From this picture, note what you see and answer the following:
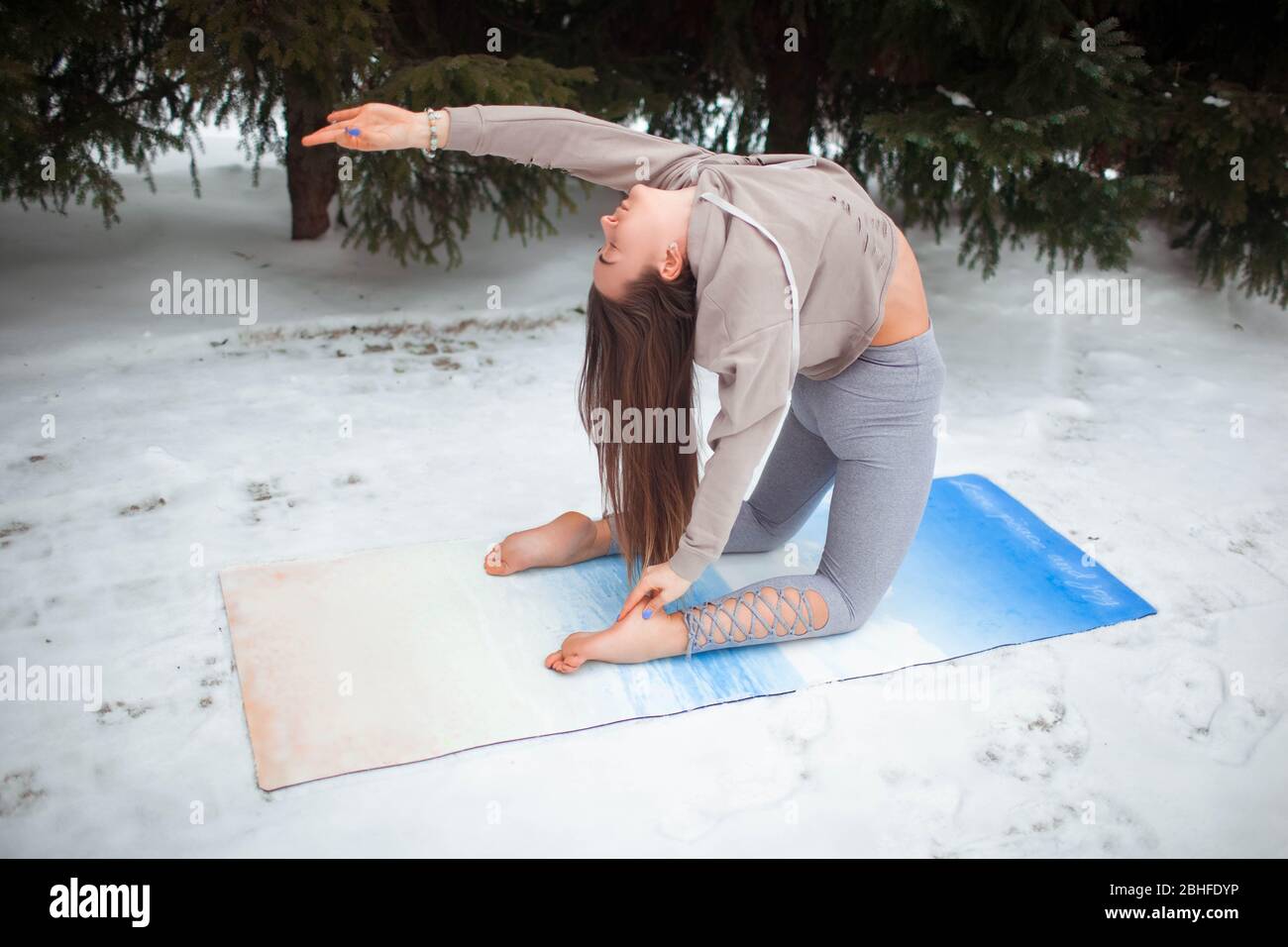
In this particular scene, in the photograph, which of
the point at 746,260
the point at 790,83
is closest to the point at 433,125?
the point at 746,260


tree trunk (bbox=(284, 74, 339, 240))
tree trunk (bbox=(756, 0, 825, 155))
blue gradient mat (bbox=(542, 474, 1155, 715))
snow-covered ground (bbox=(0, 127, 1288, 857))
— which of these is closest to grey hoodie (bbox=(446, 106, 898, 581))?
blue gradient mat (bbox=(542, 474, 1155, 715))

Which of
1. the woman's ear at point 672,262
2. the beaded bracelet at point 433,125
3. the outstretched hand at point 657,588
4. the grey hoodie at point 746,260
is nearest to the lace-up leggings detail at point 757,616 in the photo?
the outstretched hand at point 657,588

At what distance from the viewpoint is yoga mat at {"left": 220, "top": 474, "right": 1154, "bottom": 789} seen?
6.62ft

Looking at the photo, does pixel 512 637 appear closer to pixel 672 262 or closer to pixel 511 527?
pixel 511 527

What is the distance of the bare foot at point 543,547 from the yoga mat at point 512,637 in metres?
0.03

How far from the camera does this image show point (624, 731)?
204 centimetres

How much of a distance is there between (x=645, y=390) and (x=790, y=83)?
267 centimetres

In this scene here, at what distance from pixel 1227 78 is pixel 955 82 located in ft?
3.39

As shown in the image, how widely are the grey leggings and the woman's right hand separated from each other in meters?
0.89

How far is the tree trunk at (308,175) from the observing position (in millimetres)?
3682

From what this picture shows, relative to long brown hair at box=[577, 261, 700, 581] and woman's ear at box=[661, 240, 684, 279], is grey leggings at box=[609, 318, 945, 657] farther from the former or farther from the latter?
woman's ear at box=[661, 240, 684, 279]

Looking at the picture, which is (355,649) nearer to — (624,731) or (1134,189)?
(624,731)

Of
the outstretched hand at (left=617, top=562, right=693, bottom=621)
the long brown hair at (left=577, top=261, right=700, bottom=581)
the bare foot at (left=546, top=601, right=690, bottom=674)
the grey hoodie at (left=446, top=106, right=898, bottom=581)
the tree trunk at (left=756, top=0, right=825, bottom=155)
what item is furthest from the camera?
the tree trunk at (left=756, top=0, right=825, bottom=155)

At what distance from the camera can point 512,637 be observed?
7.46 ft
